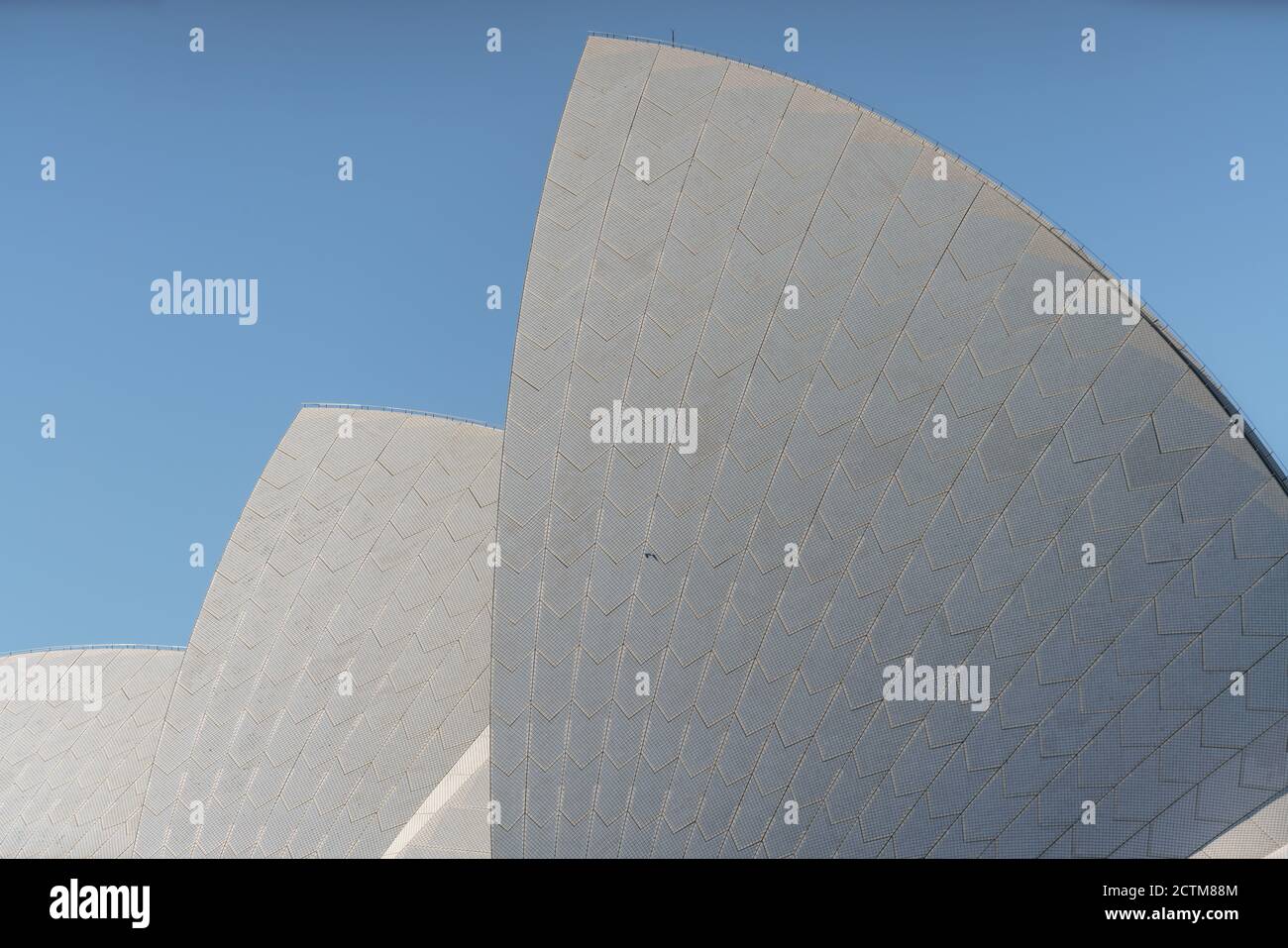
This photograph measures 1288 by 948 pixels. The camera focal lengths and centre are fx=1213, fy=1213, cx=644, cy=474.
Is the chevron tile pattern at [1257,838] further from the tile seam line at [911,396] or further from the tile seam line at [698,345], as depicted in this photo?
the tile seam line at [698,345]

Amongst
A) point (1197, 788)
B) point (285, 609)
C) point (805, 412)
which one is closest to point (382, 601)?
point (285, 609)

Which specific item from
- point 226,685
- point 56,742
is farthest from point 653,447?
point 56,742

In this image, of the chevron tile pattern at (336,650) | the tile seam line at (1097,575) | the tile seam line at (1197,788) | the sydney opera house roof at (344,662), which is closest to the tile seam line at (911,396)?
the tile seam line at (1097,575)

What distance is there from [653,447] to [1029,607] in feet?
18.5

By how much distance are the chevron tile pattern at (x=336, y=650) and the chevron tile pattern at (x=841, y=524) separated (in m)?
5.21

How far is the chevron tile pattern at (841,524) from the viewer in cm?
1491

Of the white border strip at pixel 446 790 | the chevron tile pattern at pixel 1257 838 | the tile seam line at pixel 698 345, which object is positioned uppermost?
the tile seam line at pixel 698 345

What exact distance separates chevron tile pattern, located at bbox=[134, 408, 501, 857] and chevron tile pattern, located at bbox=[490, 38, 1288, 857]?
521cm

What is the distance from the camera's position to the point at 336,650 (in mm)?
23453

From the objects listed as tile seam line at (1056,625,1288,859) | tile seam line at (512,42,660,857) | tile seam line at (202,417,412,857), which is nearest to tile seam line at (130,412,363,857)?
tile seam line at (202,417,412,857)

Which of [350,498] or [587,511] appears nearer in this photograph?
[587,511]
